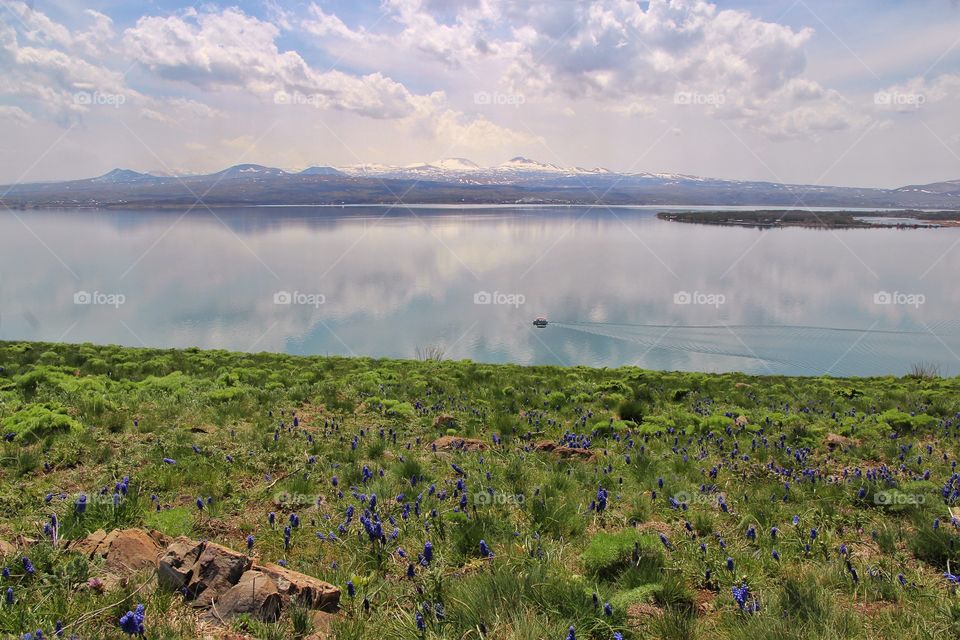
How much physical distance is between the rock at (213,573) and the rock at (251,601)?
93mm

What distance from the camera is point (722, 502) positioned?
6.13 meters

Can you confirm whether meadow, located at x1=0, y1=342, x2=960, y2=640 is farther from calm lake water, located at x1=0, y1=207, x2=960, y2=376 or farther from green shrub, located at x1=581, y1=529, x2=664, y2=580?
calm lake water, located at x1=0, y1=207, x2=960, y2=376

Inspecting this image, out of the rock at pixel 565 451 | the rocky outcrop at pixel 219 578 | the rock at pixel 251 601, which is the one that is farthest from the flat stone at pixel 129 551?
the rock at pixel 565 451

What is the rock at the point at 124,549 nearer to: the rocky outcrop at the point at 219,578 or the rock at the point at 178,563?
the rocky outcrop at the point at 219,578

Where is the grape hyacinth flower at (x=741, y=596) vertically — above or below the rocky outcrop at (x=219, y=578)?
above

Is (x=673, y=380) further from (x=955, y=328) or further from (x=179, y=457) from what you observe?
(x=955, y=328)

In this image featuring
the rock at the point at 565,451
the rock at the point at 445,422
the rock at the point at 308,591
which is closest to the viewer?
the rock at the point at 308,591

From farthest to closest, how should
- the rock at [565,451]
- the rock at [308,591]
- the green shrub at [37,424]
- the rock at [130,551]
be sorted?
the rock at [565,451]
the green shrub at [37,424]
the rock at [130,551]
the rock at [308,591]

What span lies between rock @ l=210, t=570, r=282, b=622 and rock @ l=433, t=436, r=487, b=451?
15.9 feet

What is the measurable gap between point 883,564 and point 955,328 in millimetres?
62011

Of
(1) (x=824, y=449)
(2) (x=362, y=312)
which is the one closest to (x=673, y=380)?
(1) (x=824, y=449)

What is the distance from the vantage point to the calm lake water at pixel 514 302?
42.5 m

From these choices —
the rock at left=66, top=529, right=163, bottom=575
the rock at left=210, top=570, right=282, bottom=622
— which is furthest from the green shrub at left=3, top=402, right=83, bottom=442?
the rock at left=210, top=570, right=282, bottom=622

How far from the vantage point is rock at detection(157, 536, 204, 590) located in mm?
3928
